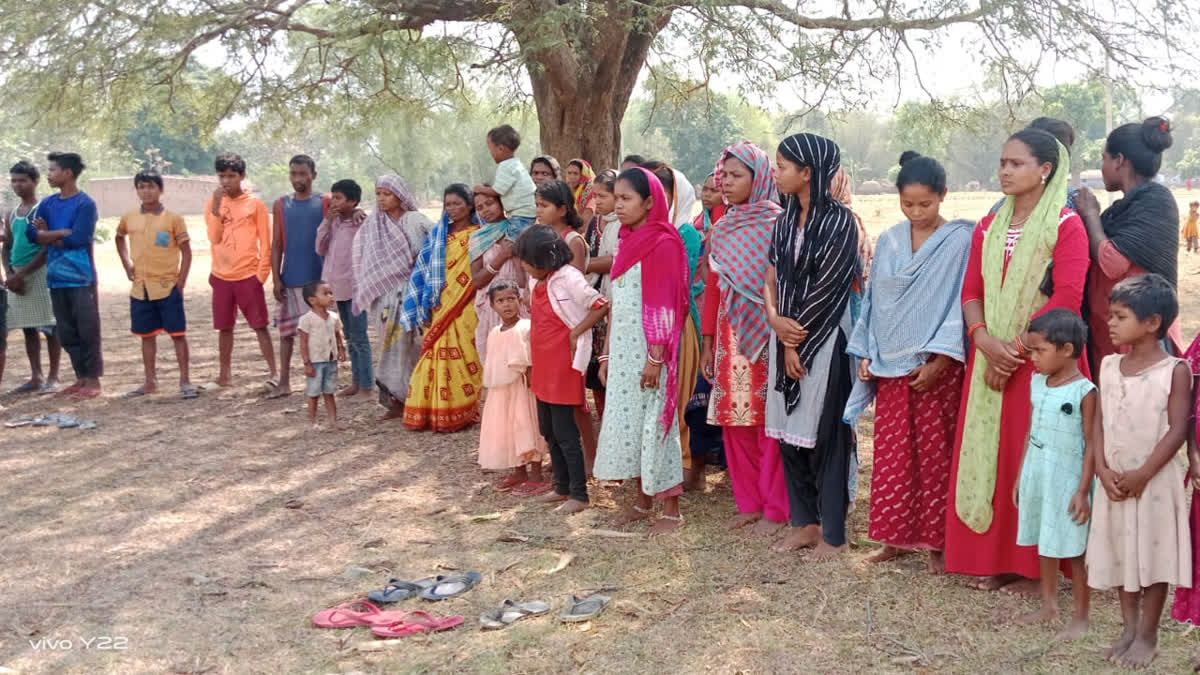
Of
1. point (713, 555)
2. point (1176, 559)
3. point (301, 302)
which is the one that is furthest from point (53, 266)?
point (1176, 559)

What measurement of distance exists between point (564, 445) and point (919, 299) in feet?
6.62

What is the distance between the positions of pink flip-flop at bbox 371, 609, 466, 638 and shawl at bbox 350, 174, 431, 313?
154 inches

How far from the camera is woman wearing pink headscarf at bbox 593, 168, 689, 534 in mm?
5098

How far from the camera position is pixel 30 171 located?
8703 mm

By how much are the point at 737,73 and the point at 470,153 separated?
38814 millimetres

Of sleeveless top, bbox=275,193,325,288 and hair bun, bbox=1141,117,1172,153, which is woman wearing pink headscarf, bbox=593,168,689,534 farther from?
sleeveless top, bbox=275,193,325,288

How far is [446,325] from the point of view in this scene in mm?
7430

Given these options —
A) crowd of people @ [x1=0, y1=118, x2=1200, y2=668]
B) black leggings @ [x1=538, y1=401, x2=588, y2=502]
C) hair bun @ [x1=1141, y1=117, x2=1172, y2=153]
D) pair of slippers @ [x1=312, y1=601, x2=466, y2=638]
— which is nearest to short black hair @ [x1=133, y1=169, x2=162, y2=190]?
crowd of people @ [x1=0, y1=118, x2=1200, y2=668]

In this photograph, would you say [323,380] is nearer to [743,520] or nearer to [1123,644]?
[743,520]

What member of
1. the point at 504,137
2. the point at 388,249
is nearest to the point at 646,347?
the point at 504,137

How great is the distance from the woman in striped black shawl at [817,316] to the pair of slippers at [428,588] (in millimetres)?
1456

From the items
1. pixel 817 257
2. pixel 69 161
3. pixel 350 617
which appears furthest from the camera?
pixel 69 161

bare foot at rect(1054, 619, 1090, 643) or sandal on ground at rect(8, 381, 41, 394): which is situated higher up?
sandal on ground at rect(8, 381, 41, 394)

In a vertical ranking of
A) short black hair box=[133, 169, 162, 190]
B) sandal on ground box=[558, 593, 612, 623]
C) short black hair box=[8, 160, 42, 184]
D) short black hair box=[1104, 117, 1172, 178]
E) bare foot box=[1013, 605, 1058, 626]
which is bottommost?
sandal on ground box=[558, 593, 612, 623]
